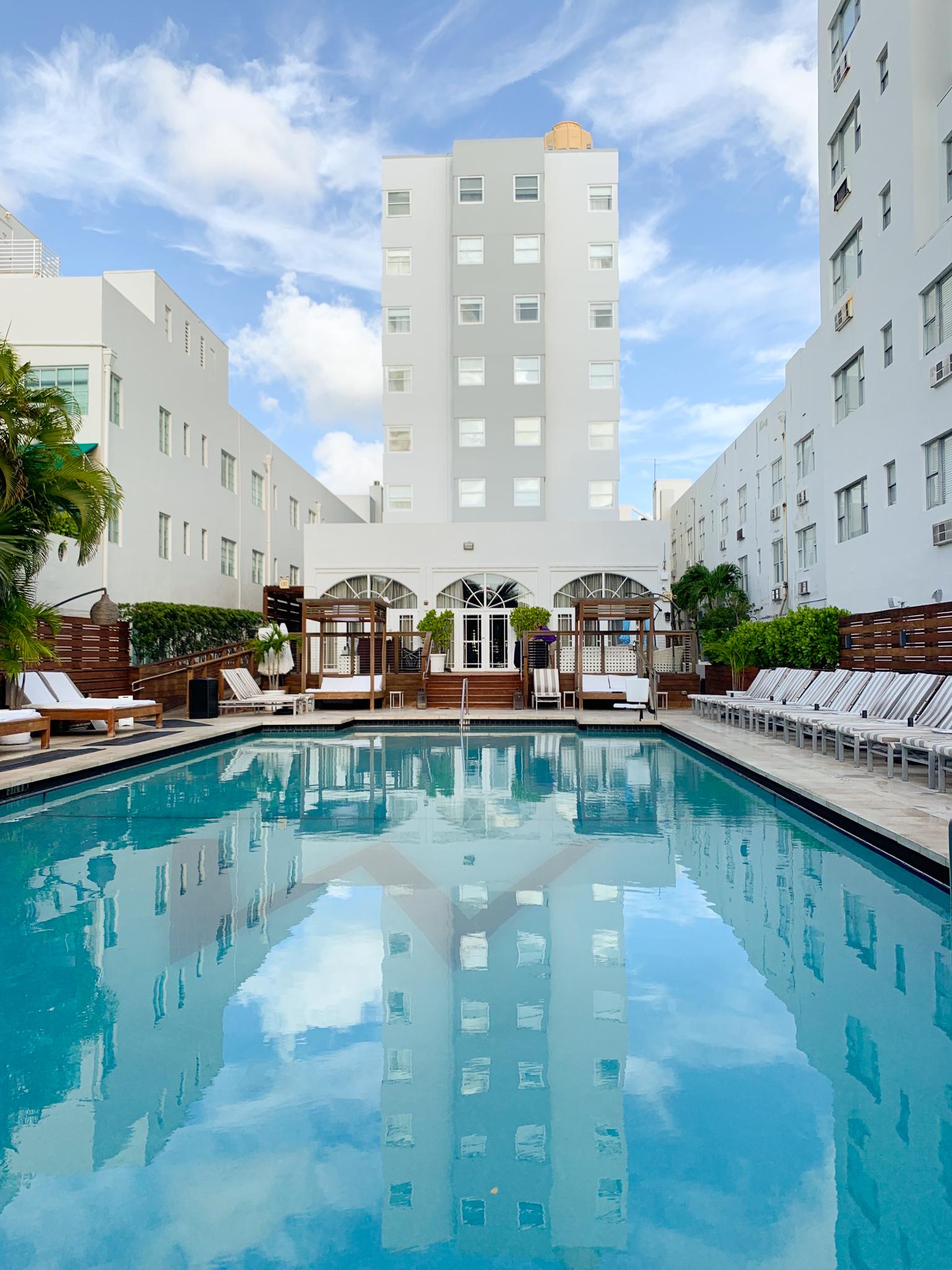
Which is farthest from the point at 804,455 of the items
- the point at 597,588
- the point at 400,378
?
the point at 400,378

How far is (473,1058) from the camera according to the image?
3.25 m

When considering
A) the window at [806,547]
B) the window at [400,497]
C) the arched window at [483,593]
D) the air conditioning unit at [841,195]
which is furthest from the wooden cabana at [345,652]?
the air conditioning unit at [841,195]

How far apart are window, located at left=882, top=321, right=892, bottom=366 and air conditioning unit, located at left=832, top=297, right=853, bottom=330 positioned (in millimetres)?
1608

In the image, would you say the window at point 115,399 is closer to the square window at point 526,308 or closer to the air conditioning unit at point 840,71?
the square window at point 526,308

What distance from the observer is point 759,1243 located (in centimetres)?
225

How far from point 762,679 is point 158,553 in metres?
14.2

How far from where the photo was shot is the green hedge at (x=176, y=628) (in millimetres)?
18812

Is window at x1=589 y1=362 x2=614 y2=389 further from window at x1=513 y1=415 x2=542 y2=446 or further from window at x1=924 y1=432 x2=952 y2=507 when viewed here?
window at x1=924 y1=432 x2=952 y2=507

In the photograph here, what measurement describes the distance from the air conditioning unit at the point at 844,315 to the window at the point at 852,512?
10.9 ft

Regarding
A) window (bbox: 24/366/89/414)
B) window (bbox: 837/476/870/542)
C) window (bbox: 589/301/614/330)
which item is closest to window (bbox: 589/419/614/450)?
window (bbox: 589/301/614/330)

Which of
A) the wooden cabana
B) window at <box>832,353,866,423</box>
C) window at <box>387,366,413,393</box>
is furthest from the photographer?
window at <box>387,366,413,393</box>

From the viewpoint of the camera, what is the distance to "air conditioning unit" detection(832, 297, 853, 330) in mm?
17047

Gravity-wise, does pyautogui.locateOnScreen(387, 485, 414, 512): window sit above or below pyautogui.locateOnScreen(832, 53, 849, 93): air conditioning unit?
below

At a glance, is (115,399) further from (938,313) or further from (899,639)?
(899,639)
